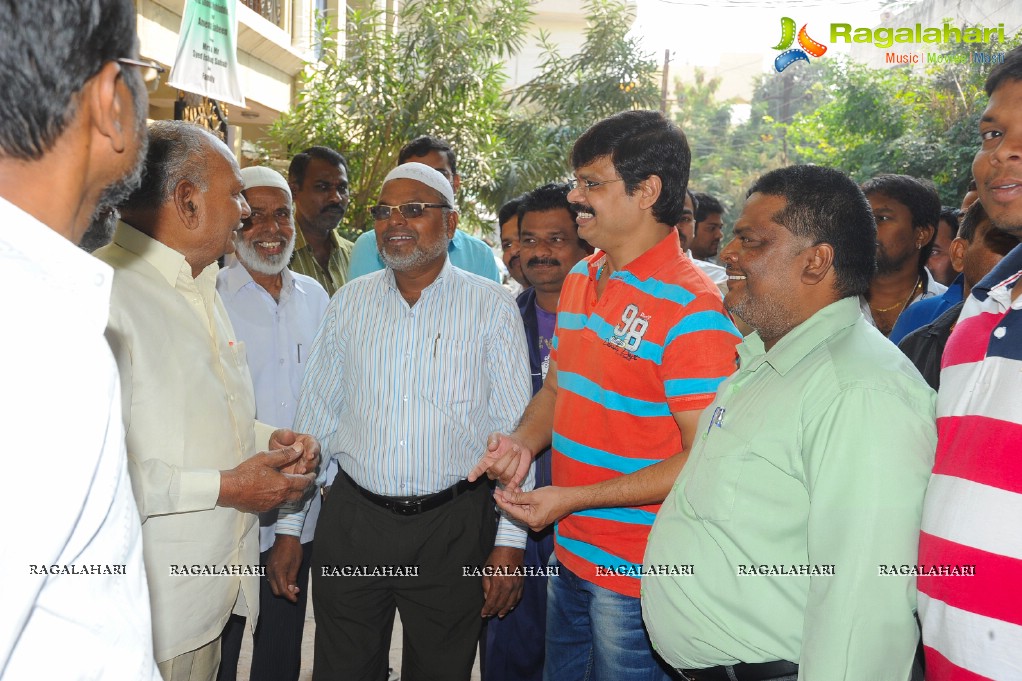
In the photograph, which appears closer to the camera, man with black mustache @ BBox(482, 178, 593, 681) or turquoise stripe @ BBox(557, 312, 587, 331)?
turquoise stripe @ BBox(557, 312, 587, 331)

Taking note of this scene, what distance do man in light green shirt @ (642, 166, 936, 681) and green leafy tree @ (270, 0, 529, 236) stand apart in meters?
8.86

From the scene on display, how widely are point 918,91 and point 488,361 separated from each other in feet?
66.5

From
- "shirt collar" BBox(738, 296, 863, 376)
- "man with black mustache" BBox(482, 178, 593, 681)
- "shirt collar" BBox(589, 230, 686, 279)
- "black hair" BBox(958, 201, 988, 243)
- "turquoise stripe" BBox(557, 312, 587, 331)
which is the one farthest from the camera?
"man with black mustache" BBox(482, 178, 593, 681)

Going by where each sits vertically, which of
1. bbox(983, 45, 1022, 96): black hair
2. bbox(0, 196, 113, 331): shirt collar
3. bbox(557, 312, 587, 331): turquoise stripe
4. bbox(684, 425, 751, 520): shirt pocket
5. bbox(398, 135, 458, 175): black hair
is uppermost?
bbox(398, 135, 458, 175): black hair

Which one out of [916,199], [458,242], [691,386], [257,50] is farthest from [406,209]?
[257,50]

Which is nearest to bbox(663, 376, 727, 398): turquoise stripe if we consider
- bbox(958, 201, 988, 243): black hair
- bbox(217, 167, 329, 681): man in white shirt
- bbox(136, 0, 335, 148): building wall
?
bbox(958, 201, 988, 243): black hair

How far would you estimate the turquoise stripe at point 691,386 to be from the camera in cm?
234

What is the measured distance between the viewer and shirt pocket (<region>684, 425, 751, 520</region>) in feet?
6.13

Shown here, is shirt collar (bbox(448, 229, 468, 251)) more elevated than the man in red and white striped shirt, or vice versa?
shirt collar (bbox(448, 229, 468, 251))

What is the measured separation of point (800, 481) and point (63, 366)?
1.48 m

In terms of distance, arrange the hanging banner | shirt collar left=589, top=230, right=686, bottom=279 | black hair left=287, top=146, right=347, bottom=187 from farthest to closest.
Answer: black hair left=287, top=146, right=347, bottom=187, the hanging banner, shirt collar left=589, top=230, right=686, bottom=279

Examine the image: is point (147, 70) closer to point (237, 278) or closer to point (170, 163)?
point (170, 163)

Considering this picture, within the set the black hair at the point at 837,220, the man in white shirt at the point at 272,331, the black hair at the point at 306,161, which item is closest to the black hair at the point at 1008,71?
the black hair at the point at 837,220

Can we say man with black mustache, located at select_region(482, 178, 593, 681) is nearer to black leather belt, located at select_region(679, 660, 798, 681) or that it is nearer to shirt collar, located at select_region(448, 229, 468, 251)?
shirt collar, located at select_region(448, 229, 468, 251)
